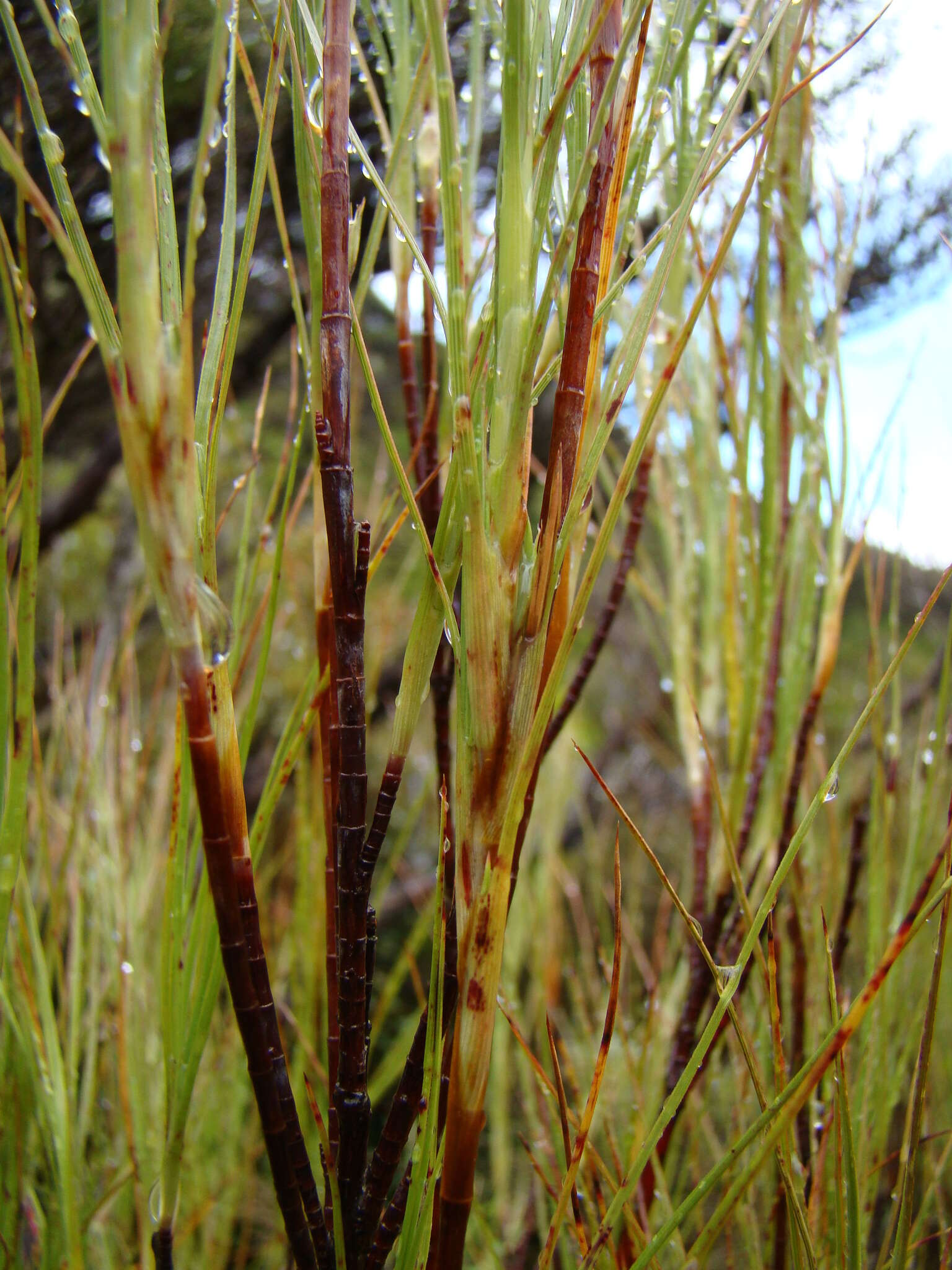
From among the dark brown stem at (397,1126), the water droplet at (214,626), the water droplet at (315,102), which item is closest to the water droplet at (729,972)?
the dark brown stem at (397,1126)

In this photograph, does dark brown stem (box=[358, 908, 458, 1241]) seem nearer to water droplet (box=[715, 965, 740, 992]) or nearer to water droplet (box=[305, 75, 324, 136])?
water droplet (box=[715, 965, 740, 992])

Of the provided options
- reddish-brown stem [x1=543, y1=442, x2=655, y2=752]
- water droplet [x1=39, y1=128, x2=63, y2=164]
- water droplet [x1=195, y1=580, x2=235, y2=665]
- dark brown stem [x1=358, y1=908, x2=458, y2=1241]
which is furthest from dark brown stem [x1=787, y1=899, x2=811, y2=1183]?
water droplet [x1=39, y1=128, x2=63, y2=164]

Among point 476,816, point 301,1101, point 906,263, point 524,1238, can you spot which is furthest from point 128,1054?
point 906,263

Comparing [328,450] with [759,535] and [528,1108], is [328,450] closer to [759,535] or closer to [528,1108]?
[759,535]

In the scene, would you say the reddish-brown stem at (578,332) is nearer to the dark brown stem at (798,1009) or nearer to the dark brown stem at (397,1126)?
the dark brown stem at (397,1126)

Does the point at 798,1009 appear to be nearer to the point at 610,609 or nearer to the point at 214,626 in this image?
the point at 610,609

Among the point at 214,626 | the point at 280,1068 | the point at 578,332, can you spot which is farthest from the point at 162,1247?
the point at 578,332
